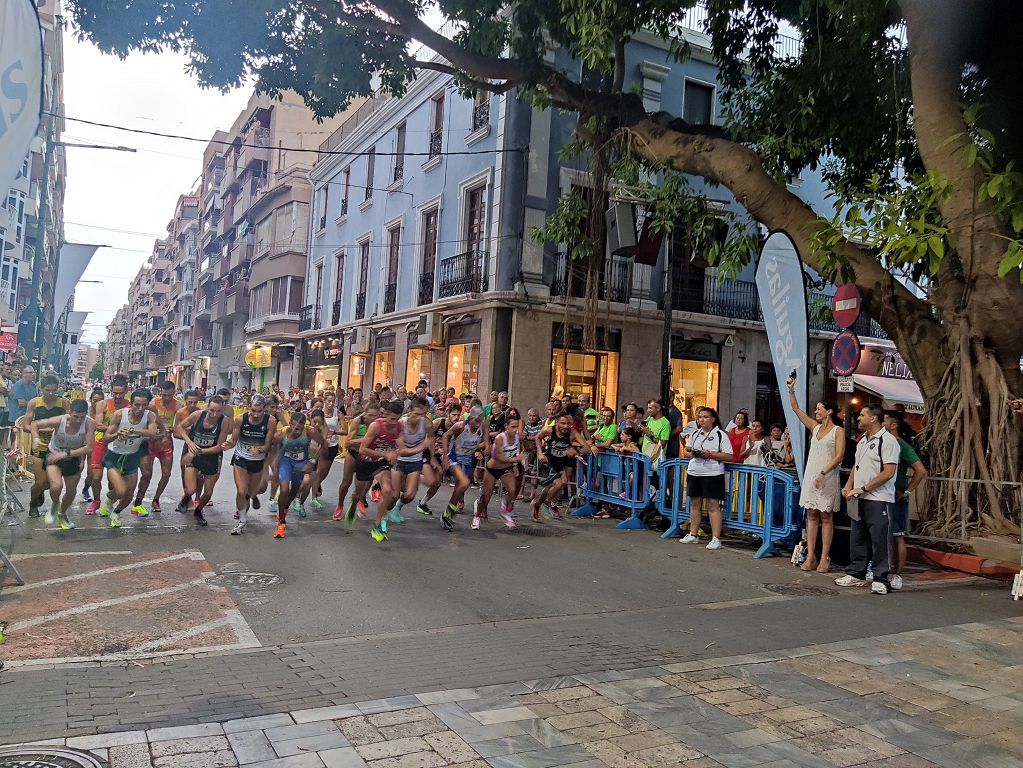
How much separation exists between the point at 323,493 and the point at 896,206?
9.97m

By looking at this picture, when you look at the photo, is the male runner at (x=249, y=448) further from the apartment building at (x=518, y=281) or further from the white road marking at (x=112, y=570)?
the apartment building at (x=518, y=281)

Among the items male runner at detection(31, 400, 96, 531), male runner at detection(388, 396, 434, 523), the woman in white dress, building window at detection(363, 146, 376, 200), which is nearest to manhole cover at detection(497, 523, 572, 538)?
male runner at detection(388, 396, 434, 523)

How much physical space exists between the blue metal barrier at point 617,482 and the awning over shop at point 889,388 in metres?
12.4

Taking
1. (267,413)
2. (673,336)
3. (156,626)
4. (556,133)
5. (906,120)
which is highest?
(556,133)

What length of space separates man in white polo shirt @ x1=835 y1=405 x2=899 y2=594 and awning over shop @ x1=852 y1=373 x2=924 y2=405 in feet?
47.9

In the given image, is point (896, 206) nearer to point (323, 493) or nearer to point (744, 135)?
point (744, 135)

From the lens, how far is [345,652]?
515cm

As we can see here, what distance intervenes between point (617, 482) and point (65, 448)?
7449 millimetres

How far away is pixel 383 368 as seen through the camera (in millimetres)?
25703

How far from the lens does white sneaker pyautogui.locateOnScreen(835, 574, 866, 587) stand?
807cm

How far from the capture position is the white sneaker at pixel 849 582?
26.5 feet

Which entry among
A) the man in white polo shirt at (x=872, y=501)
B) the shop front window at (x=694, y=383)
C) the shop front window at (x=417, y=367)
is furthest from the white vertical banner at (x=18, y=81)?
the shop front window at (x=694, y=383)

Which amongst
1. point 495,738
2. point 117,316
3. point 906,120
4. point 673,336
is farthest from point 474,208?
point 117,316

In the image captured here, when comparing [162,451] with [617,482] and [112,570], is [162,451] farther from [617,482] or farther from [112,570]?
[617,482]
